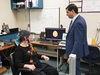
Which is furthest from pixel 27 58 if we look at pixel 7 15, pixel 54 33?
pixel 7 15

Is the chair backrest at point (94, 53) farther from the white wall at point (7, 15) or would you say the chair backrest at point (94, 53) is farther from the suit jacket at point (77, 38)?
the white wall at point (7, 15)

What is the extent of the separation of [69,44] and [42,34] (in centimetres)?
174

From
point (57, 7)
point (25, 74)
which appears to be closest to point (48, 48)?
point (57, 7)

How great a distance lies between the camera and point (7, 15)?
3.80 m

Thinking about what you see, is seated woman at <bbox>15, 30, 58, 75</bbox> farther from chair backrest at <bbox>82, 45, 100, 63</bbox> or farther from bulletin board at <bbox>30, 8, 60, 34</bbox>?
bulletin board at <bbox>30, 8, 60, 34</bbox>

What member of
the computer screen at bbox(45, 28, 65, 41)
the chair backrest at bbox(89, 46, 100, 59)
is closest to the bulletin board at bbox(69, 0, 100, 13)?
the computer screen at bbox(45, 28, 65, 41)

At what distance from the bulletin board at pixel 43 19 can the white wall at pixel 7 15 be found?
2.22ft

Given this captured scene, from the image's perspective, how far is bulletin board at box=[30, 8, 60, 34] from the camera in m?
3.53

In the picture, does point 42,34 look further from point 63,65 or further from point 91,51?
point 91,51

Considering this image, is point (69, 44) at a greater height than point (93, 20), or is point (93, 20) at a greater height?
point (93, 20)

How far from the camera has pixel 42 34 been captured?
358cm

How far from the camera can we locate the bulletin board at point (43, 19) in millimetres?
3531

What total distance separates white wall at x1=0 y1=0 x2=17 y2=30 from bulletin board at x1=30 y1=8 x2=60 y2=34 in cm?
68

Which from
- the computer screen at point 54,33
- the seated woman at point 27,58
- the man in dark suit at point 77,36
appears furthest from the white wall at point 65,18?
the seated woman at point 27,58
